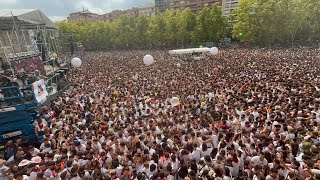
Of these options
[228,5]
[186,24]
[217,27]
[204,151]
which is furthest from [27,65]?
[228,5]

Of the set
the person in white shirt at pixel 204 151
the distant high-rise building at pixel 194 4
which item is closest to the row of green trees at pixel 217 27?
the distant high-rise building at pixel 194 4

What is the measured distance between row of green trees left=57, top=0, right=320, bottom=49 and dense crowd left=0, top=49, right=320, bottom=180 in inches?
953

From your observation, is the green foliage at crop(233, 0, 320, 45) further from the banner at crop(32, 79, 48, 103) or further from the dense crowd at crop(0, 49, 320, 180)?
the banner at crop(32, 79, 48, 103)

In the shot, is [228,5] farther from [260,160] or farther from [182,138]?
[260,160]

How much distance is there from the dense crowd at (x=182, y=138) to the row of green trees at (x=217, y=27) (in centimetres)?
2420

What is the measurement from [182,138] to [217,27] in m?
36.5

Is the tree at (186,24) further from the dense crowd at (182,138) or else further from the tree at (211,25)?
the dense crowd at (182,138)

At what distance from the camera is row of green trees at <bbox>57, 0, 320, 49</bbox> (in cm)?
3288

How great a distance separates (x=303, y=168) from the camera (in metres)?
4.65

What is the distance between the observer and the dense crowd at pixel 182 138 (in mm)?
4973

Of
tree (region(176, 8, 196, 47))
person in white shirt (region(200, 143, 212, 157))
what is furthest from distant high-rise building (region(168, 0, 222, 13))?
person in white shirt (region(200, 143, 212, 157))

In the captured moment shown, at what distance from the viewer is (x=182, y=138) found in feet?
21.0

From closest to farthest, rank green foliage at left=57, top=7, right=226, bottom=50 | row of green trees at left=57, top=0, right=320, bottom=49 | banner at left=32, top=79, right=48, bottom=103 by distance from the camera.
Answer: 1. banner at left=32, top=79, right=48, bottom=103
2. row of green trees at left=57, top=0, right=320, bottom=49
3. green foliage at left=57, top=7, right=226, bottom=50

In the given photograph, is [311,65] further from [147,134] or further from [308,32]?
[308,32]
